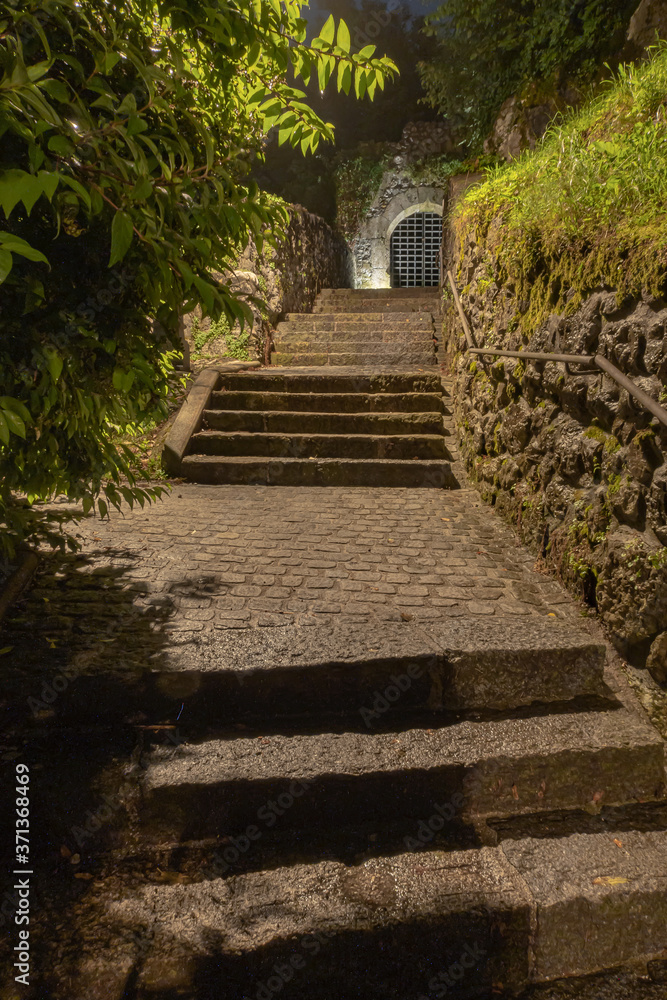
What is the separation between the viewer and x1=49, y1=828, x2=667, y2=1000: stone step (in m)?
1.51

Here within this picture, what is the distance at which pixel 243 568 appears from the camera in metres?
3.09

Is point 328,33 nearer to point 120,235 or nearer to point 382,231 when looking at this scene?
point 120,235

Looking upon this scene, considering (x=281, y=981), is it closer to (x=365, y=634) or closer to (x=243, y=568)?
(x=365, y=634)

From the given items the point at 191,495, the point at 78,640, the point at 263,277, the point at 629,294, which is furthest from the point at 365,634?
the point at 263,277

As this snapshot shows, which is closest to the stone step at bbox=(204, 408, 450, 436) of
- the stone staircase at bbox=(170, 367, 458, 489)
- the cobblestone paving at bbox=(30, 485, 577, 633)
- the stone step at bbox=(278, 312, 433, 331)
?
the stone staircase at bbox=(170, 367, 458, 489)

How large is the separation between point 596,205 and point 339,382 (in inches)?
140

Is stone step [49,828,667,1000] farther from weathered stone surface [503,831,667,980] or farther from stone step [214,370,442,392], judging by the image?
stone step [214,370,442,392]

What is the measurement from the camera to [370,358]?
7.31m

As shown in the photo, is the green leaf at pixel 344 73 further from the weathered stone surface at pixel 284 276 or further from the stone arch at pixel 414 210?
the stone arch at pixel 414 210

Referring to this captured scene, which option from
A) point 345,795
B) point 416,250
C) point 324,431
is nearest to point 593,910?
point 345,795

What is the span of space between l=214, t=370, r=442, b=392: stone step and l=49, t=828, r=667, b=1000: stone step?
16.1 ft

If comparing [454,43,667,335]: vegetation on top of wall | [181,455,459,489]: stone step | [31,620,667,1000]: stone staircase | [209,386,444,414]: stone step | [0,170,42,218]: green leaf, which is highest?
[454,43,667,335]: vegetation on top of wall

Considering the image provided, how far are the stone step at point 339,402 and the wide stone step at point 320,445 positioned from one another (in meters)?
0.61

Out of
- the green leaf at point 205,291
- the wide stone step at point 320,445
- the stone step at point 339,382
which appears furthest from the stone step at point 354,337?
the green leaf at point 205,291
